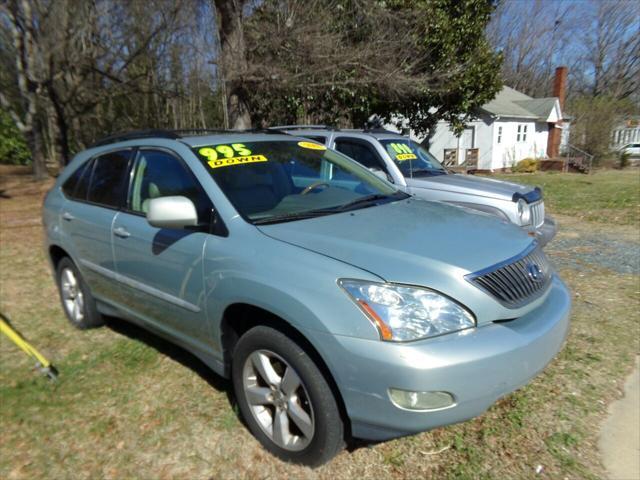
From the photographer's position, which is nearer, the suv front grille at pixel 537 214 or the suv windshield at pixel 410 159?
the suv front grille at pixel 537 214

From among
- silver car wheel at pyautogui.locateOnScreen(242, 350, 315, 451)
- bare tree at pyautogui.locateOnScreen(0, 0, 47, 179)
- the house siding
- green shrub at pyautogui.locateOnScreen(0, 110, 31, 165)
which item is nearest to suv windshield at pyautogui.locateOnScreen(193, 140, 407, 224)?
silver car wheel at pyautogui.locateOnScreen(242, 350, 315, 451)

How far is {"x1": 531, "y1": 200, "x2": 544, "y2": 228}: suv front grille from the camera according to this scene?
583 cm

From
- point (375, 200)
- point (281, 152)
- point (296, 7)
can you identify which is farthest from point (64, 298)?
point (296, 7)

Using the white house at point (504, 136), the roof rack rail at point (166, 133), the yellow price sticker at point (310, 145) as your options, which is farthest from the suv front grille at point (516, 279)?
the white house at point (504, 136)

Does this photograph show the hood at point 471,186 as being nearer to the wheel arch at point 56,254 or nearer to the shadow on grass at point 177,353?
the shadow on grass at point 177,353

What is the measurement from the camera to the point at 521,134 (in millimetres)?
27109

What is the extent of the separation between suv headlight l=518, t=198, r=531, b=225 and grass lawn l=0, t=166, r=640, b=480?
4.44ft

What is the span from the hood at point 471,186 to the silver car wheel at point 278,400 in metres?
4.07

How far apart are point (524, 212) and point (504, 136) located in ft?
70.4

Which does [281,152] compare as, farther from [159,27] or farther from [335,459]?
[159,27]

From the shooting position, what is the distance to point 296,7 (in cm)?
1083

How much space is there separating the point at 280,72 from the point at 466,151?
16.3 meters

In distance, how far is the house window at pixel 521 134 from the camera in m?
26.8

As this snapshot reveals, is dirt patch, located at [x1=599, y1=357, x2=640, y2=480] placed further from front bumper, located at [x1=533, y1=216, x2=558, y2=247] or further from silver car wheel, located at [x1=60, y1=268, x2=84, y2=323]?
silver car wheel, located at [x1=60, y1=268, x2=84, y2=323]
